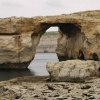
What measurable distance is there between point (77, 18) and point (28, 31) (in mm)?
9440

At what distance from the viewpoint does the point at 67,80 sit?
3925cm

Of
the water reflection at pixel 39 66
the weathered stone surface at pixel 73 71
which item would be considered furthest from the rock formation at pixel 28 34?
the weathered stone surface at pixel 73 71

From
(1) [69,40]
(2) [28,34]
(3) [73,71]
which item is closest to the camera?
(3) [73,71]

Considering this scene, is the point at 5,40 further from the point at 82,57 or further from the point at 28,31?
the point at 82,57

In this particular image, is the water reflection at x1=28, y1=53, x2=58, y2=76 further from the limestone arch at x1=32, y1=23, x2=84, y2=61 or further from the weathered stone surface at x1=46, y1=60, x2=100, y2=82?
the weathered stone surface at x1=46, y1=60, x2=100, y2=82

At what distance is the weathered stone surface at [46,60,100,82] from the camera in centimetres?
3931

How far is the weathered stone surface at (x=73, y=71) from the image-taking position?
39312 millimetres

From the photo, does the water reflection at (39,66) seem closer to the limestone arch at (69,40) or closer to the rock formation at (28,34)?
the rock formation at (28,34)

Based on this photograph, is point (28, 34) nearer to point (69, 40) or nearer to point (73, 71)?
point (69, 40)

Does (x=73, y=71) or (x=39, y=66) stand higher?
(x=73, y=71)

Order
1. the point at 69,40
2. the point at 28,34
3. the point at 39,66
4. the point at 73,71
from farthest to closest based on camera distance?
the point at 39,66 → the point at 69,40 → the point at 28,34 → the point at 73,71

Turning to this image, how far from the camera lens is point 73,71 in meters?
39.6

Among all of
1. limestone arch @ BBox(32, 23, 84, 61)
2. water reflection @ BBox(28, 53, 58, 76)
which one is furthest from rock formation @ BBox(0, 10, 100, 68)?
water reflection @ BBox(28, 53, 58, 76)

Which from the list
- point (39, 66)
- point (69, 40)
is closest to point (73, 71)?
point (69, 40)
